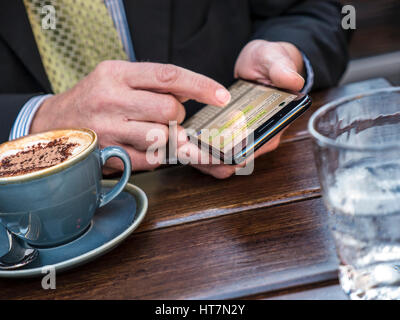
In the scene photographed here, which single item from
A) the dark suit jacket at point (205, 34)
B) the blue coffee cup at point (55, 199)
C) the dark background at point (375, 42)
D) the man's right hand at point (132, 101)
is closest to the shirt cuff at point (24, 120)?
the man's right hand at point (132, 101)

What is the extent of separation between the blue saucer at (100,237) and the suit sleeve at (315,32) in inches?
21.0

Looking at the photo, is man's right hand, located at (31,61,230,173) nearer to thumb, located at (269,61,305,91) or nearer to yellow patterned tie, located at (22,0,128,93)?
thumb, located at (269,61,305,91)

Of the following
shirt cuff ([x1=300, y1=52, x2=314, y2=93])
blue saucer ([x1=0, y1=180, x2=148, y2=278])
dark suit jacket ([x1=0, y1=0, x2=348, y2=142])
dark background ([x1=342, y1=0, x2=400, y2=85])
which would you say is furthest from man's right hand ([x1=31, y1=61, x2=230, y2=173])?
dark background ([x1=342, y1=0, x2=400, y2=85])

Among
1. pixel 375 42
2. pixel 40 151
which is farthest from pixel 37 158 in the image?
pixel 375 42

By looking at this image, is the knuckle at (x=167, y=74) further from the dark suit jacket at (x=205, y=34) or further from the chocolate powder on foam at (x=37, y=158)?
the dark suit jacket at (x=205, y=34)

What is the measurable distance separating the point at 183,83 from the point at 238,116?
9 cm

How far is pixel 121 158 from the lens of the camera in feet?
1.84

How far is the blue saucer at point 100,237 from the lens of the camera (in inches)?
18.0

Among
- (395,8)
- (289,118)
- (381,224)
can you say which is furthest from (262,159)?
(395,8)

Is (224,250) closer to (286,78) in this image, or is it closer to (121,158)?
(121,158)

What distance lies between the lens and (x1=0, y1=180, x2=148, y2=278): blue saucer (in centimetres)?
46

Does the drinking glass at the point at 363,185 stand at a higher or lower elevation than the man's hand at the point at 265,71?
higher

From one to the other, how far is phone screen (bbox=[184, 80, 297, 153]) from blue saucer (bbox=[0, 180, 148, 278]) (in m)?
0.13

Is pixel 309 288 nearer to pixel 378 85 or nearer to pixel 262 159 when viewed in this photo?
pixel 262 159
